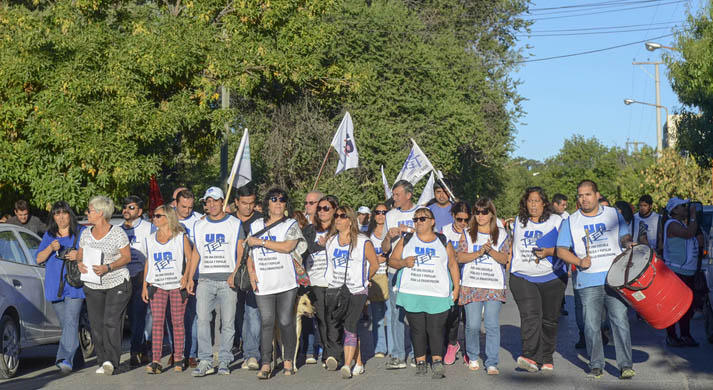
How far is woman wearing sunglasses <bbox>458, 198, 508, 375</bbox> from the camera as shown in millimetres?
9805

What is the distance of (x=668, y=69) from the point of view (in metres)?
30.0

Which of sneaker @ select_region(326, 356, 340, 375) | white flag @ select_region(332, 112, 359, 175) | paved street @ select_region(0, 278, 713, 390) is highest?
white flag @ select_region(332, 112, 359, 175)

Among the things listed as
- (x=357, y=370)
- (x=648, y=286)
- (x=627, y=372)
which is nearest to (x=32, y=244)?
(x=357, y=370)

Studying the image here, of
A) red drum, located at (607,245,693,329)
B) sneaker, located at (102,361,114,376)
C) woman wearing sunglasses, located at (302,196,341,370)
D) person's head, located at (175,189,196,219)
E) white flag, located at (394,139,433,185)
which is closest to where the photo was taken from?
red drum, located at (607,245,693,329)

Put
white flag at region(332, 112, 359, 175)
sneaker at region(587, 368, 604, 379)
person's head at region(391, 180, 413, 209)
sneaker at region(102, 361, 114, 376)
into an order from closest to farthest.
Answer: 1. sneaker at region(587, 368, 604, 379)
2. sneaker at region(102, 361, 114, 376)
3. person's head at region(391, 180, 413, 209)
4. white flag at region(332, 112, 359, 175)

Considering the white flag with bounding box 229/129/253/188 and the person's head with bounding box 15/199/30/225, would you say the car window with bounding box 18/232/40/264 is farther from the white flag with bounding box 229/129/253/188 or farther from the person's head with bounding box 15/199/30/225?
the white flag with bounding box 229/129/253/188

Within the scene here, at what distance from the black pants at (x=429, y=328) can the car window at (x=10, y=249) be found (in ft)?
13.9

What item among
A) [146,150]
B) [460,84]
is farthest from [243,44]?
[460,84]

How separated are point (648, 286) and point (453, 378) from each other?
206 centimetres

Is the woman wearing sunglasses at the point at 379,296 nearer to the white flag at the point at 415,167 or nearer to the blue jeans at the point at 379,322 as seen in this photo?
the blue jeans at the point at 379,322

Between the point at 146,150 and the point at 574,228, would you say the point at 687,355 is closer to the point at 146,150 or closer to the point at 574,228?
the point at 574,228

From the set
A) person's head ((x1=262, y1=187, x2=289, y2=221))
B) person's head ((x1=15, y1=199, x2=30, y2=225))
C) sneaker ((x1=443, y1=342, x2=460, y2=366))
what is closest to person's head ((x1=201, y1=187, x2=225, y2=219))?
person's head ((x1=262, y1=187, x2=289, y2=221))

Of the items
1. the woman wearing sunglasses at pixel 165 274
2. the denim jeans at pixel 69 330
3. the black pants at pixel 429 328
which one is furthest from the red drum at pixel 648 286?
the denim jeans at pixel 69 330

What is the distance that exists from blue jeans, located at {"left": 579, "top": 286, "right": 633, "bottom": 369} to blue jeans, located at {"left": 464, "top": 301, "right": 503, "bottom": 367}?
0.87 metres
